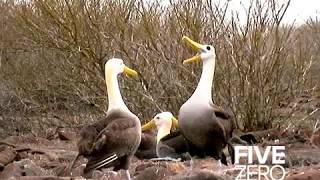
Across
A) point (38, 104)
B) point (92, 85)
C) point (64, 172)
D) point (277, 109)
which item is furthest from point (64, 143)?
point (64, 172)

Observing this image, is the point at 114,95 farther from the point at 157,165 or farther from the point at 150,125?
the point at 150,125

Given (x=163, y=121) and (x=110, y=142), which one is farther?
(x=163, y=121)

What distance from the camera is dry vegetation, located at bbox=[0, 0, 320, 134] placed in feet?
37.1

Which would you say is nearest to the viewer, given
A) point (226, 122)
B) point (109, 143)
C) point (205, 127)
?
point (109, 143)

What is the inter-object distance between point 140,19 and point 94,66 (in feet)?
3.85

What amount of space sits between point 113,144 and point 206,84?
170 cm

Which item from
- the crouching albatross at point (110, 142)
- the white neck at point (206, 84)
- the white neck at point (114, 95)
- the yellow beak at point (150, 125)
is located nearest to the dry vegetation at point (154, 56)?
the yellow beak at point (150, 125)

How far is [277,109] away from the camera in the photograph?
12.0 m

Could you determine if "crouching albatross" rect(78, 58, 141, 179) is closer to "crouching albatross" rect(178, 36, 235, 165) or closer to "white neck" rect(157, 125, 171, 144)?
"crouching albatross" rect(178, 36, 235, 165)

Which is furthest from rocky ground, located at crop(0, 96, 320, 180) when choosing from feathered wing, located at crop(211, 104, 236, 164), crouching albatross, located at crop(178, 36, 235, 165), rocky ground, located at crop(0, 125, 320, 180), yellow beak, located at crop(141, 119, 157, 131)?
yellow beak, located at crop(141, 119, 157, 131)

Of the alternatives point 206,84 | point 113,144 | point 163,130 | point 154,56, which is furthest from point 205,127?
point 154,56

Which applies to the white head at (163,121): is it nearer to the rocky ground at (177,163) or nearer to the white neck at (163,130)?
the white neck at (163,130)

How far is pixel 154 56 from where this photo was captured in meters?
12.2

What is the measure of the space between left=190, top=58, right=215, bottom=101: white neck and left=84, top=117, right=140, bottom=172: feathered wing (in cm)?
116
